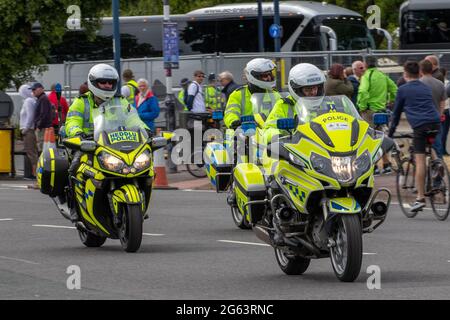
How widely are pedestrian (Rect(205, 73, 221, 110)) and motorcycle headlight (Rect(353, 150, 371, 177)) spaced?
17626mm

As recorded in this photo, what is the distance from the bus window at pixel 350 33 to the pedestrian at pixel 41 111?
59.1ft

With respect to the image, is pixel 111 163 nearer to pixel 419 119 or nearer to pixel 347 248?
pixel 347 248

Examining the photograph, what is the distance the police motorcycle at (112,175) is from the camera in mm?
13234

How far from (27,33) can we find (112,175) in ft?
66.1

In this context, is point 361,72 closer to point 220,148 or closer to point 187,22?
point 220,148

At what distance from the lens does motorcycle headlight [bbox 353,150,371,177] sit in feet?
34.7

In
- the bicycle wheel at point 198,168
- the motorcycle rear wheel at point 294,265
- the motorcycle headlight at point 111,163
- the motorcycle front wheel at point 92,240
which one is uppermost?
the motorcycle headlight at point 111,163

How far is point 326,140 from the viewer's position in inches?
420

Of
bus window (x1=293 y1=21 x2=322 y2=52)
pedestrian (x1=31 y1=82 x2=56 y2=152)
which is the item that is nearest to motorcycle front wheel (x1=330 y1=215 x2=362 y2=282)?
pedestrian (x1=31 y1=82 x2=56 y2=152)

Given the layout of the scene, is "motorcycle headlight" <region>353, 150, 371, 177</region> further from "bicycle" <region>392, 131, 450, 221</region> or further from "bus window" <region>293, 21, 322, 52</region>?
"bus window" <region>293, 21, 322, 52</region>

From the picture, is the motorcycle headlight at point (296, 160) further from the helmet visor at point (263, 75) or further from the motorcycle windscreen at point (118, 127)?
the helmet visor at point (263, 75)

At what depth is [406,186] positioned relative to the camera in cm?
1773

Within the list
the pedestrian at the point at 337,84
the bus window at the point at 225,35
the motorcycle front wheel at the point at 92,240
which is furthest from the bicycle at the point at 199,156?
the bus window at the point at 225,35
